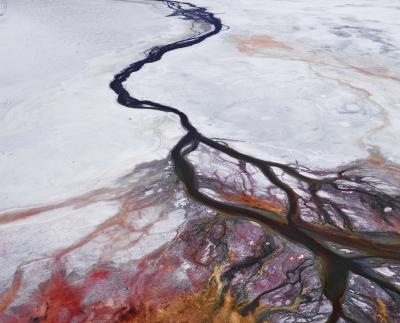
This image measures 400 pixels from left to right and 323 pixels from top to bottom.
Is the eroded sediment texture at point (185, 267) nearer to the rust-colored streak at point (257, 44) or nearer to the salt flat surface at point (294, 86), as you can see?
the salt flat surface at point (294, 86)

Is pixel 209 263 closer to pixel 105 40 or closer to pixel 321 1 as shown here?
pixel 105 40

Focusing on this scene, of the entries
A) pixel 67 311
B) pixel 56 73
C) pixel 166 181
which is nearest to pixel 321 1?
pixel 56 73

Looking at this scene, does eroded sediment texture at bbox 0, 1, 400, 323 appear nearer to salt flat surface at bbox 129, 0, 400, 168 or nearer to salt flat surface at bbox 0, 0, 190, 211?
salt flat surface at bbox 129, 0, 400, 168

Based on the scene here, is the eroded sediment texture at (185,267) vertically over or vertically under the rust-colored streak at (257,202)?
under

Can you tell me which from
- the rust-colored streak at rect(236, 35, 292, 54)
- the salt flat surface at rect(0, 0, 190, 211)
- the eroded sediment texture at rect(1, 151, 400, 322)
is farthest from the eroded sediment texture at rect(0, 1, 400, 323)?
the rust-colored streak at rect(236, 35, 292, 54)

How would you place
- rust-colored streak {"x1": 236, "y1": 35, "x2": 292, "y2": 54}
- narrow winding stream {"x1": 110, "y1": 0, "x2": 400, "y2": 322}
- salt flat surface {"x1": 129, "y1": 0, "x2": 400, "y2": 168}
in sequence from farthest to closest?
rust-colored streak {"x1": 236, "y1": 35, "x2": 292, "y2": 54}, salt flat surface {"x1": 129, "y1": 0, "x2": 400, "y2": 168}, narrow winding stream {"x1": 110, "y1": 0, "x2": 400, "y2": 322}

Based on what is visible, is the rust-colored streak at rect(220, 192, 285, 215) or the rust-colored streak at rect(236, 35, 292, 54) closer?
the rust-colored streak at rect(220, 192, 285, 215)

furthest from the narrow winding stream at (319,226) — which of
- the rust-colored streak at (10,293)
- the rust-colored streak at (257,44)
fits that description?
the rust-colored streak at (257,44)

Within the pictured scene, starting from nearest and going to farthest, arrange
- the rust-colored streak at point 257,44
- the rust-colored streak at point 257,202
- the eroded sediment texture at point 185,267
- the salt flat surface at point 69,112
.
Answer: the eroded sediment texture at point 185,267
the rust-colored streak at point 257,202
the salt flat surface at point 69,112
the rust-colored streak at point 257,44

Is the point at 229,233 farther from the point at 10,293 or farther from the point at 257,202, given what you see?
the point at 10,293
